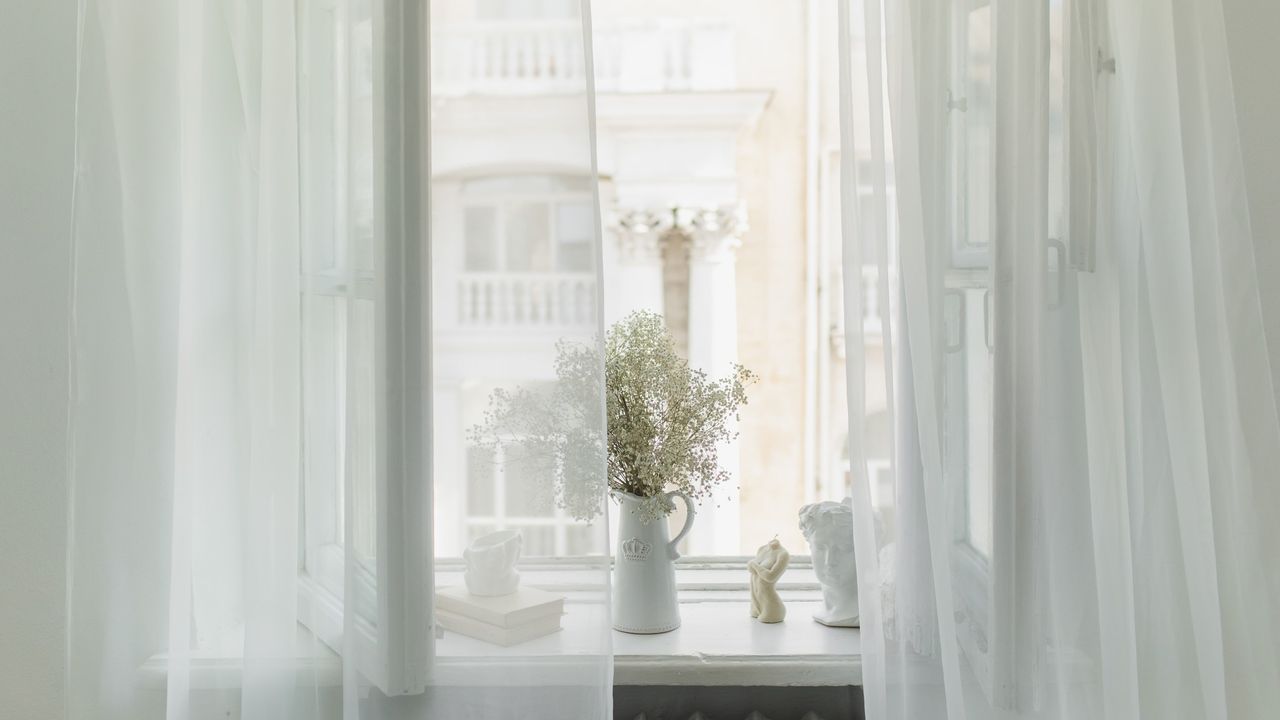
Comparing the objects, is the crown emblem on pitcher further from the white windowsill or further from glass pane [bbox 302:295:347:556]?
glass pane [bbox 302:295:347:556]

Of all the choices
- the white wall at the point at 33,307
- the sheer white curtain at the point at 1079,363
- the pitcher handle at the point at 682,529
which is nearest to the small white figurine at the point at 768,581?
the pitcher handle at the point at 682,529

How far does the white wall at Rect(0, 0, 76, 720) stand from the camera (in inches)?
46.1

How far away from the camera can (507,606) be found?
99 cm

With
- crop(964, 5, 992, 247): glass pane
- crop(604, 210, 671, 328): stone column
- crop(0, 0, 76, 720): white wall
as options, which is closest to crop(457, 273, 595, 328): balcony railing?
crop(964, 5, 992, 247): glass pane

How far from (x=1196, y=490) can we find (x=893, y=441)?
31cm

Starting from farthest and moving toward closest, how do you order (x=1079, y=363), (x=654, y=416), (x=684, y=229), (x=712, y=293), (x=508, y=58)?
(x=712, y=293) → (x=684, y=229) → (x=654, y=416) → (x=508, y=58) → (x=1079, y=363)

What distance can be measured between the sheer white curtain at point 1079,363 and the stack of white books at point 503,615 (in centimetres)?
37

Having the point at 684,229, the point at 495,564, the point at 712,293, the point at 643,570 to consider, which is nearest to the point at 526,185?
the point at 495,564

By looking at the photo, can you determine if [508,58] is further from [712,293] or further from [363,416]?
[712,293]

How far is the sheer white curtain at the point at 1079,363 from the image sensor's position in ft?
3.04

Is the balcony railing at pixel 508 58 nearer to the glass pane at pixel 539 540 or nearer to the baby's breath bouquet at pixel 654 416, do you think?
the baby's breath bouquet at pixel 654 416

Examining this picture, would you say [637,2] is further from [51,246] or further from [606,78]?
[51,246]

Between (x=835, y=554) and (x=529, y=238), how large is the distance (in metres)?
0.61

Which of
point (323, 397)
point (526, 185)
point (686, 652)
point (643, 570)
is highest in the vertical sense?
point (526, 185)
